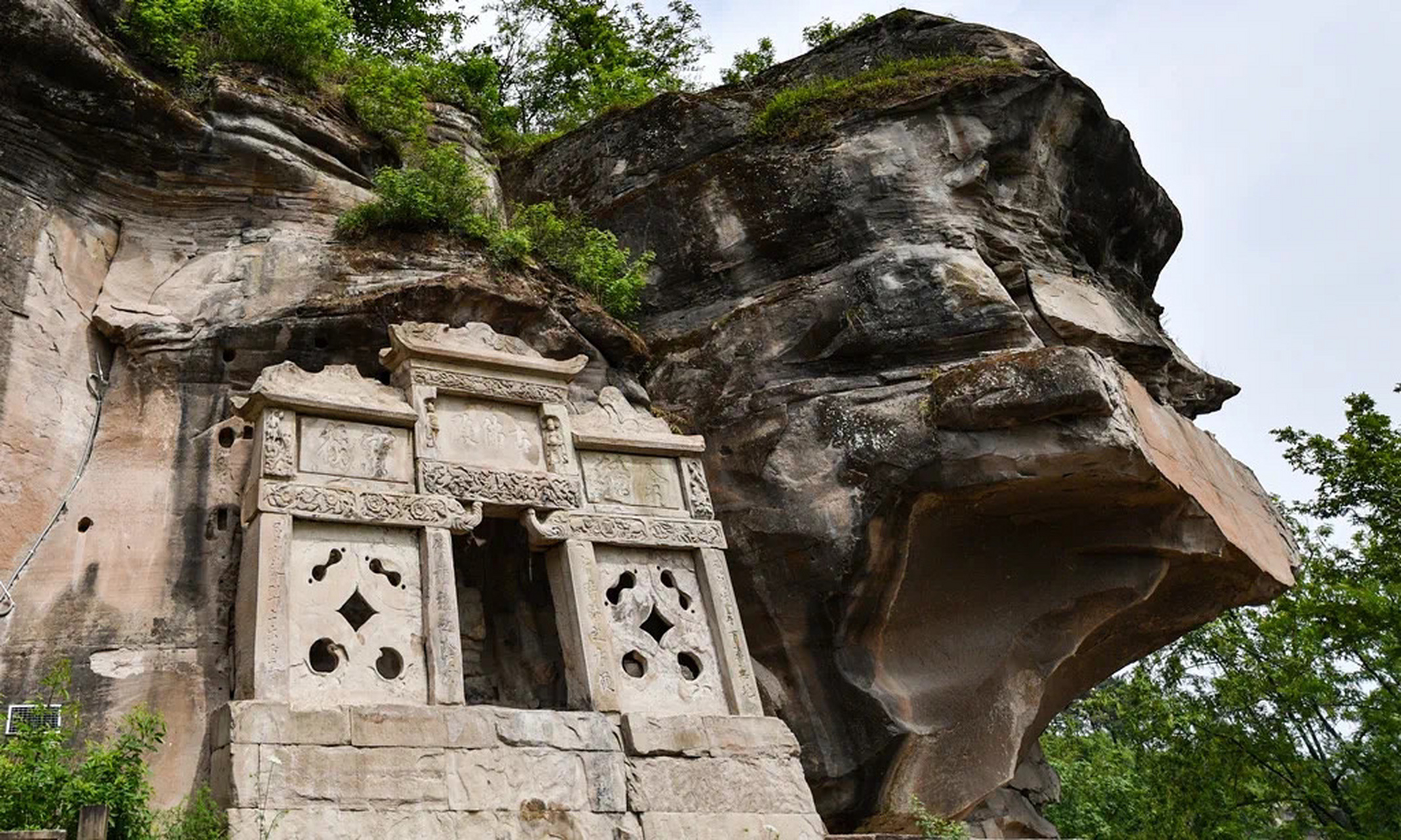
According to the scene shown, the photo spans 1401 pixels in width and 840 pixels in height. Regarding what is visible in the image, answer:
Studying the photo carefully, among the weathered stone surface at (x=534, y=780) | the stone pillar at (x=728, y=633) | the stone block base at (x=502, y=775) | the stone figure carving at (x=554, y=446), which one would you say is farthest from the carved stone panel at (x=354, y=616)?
the stone pillar at (x=728, y=633)

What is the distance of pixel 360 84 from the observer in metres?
11.6

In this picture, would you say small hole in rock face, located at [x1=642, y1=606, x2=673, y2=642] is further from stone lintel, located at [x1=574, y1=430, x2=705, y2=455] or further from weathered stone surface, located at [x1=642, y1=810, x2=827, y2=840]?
weathered stone surface, located at [x1=642, y1=810, x2=827, y2=840]

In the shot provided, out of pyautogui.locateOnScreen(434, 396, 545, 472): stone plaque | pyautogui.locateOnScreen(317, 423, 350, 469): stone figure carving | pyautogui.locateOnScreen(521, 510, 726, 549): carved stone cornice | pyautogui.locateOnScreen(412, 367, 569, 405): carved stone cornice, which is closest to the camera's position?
pyautogui.locateOnScreen(317, 423, 350, 469): stone figure carving

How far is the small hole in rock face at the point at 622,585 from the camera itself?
876 centimetres

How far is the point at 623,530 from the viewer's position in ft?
29.1

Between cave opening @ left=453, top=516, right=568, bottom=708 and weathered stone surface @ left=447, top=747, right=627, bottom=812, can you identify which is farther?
cave opening @ left=453, top=516, right=568, bottom=708

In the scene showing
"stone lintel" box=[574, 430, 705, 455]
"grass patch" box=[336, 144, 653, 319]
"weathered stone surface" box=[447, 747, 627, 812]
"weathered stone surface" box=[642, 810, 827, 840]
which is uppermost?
"grass patch" box=[336, 144, 653, 319]

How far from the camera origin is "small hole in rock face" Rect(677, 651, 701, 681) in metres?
8.59

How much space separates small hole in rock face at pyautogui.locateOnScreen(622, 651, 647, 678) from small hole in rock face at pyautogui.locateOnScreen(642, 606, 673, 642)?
0.27m

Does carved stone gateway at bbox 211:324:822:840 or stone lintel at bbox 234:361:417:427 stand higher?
stone lintel at bbox 234:361:417:427

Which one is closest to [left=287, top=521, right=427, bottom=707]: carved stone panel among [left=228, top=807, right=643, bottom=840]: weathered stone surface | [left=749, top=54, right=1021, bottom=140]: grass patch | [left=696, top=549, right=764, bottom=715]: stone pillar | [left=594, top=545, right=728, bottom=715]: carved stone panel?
[left=228, top=807, right=643, bottom=840]: weathered stone surface

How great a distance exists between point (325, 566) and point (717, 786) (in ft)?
10.2

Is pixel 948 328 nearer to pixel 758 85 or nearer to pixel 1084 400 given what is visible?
pixel 1084 400

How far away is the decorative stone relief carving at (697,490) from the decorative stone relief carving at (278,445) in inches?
126
